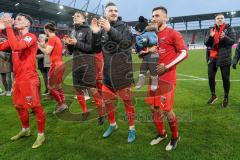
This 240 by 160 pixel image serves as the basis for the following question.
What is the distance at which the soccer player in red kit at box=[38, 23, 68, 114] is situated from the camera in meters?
6.26

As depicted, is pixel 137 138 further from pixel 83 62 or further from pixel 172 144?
pixel 83 62

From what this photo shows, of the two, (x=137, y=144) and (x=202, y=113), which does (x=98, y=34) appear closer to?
(x=137, y=144)

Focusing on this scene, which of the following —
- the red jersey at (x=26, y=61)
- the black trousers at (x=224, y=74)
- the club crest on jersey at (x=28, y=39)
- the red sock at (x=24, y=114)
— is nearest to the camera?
the club crest on jersey at (x=28, y=39)

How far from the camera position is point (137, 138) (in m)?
5.21

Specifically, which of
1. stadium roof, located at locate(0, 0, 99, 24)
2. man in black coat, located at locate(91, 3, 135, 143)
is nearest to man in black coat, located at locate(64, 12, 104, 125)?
man in black coat, located at locate(91, 3, 135, 143)

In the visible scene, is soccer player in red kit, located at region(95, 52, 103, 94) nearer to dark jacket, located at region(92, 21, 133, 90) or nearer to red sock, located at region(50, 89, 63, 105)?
red sock, located at region(50, 89, 63, 105)

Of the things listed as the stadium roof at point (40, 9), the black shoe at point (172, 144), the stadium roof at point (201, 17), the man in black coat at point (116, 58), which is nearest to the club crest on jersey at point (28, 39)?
the man in black coat at point (116, 58)

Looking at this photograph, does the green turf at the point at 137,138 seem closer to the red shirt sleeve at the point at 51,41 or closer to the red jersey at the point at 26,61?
the red jersey at the point at 26,61

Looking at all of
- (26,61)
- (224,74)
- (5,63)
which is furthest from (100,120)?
(5,63)

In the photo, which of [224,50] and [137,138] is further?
[224,50]

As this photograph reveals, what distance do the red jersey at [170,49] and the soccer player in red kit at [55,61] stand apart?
8.78 feet

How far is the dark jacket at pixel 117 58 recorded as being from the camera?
483cm

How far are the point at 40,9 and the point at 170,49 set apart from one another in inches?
1612

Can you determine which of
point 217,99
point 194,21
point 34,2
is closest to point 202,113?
point 217,99
